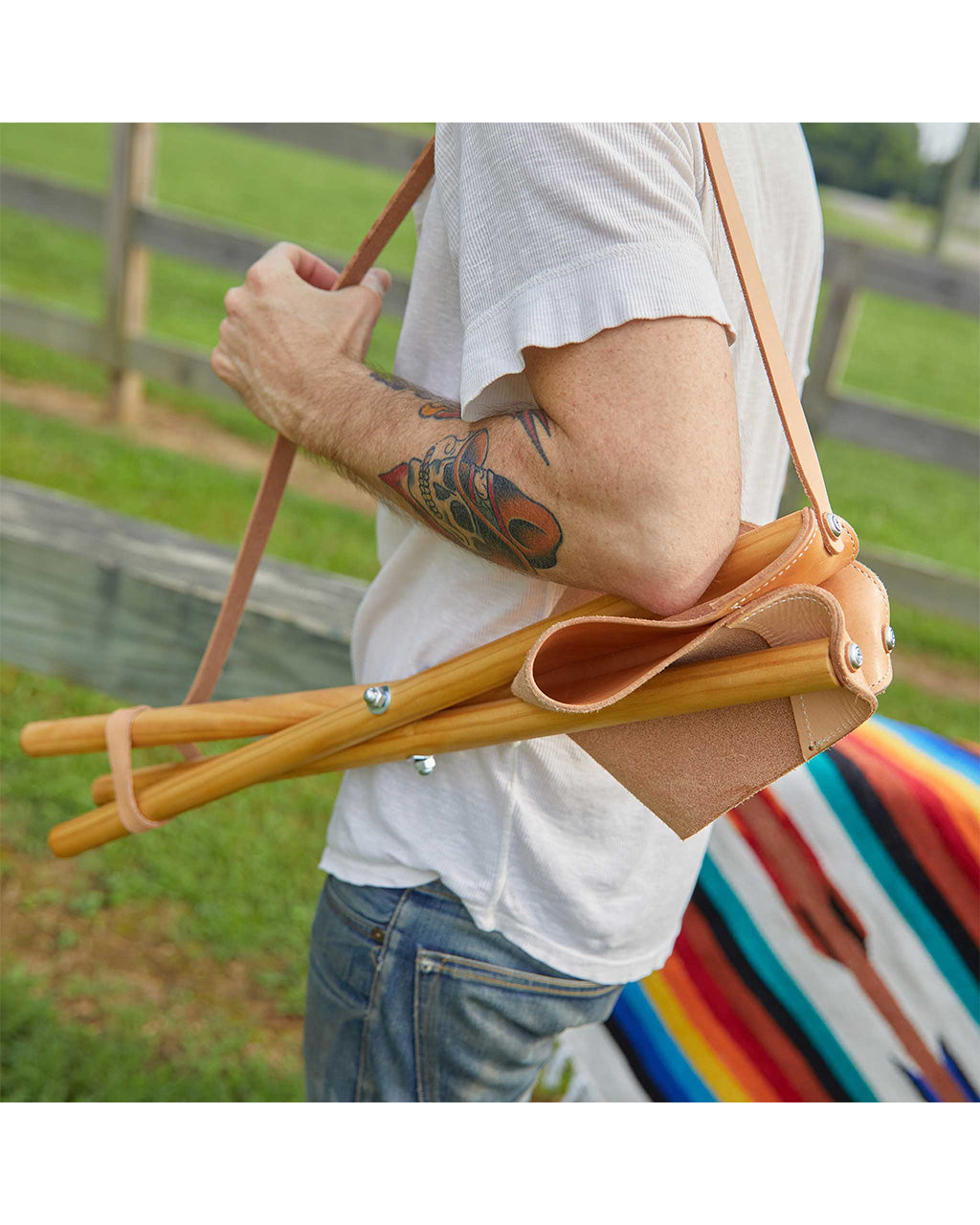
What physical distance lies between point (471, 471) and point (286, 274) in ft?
1.24

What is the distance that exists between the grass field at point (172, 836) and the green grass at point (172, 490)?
13mm

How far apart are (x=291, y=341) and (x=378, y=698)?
0.38 m

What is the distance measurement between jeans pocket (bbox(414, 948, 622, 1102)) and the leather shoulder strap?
0.45 metres

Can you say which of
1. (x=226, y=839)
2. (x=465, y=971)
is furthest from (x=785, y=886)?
(x=226, y=839)

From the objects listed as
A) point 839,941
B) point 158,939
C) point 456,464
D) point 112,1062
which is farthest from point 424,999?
point 158,939

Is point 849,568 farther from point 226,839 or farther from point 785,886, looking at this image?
point 226,839

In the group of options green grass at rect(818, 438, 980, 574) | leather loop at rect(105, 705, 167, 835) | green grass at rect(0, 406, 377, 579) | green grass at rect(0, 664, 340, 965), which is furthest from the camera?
green grass at rect(818, 438, 980, 574)

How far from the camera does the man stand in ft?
2.84

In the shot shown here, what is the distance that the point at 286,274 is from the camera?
1.19 m

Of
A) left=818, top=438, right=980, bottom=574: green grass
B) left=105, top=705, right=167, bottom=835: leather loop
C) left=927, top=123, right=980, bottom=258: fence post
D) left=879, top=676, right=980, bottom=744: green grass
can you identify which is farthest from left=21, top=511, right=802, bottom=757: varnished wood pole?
left=927, top=123, right=980, bottom=258: fence post

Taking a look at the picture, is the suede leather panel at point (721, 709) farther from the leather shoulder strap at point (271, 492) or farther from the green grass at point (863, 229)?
A: the green grass at point (863, 229)

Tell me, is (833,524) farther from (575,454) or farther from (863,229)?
(863,229)

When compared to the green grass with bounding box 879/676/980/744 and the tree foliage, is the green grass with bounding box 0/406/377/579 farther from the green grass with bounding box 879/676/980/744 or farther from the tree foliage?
the tree foliage

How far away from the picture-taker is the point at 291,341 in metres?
1.15
